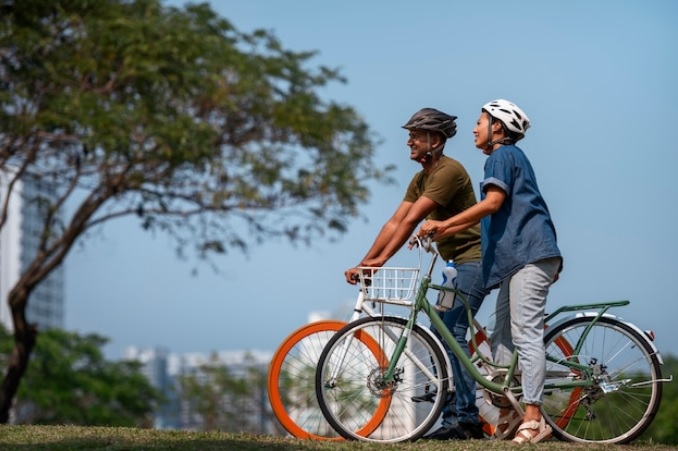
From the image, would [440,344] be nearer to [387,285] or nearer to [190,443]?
[387,285]

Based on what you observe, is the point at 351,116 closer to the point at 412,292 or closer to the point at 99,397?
the point at 412,292

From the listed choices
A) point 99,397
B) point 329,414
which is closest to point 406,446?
point 329,414

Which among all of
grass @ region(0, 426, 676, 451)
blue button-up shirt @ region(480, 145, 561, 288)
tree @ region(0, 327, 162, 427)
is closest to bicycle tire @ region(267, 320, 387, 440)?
grass @ region(0, 426, 676, 451)

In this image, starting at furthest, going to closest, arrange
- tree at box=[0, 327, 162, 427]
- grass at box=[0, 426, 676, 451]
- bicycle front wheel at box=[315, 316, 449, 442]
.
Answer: tree at box=[0, 327, 162, 427]
bicycle front wheel at box=[315, 316, 449, 442]
grass at box=[0, 426, 676, 451]

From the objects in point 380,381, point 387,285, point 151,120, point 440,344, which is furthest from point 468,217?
point 151,120

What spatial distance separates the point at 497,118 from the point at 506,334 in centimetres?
110

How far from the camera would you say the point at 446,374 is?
5969 mm

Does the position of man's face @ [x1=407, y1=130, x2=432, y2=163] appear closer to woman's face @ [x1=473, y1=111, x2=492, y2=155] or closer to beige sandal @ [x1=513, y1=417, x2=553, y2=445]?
woman's face @ [x1=473, y1=111, x2=492, y2=155]

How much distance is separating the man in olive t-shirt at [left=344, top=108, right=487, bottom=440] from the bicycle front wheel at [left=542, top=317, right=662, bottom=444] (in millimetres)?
426

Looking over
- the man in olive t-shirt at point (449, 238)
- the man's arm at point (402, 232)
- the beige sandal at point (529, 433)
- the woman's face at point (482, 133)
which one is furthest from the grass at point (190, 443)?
the woman's face at point (482, 133)

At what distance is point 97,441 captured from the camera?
5.74 m

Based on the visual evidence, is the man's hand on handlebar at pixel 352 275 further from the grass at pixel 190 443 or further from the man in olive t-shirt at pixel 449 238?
the grass at pixel 190 443

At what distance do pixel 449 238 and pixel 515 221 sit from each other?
624mm

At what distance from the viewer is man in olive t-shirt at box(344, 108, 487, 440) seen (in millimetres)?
6090
